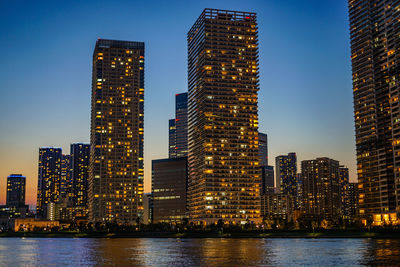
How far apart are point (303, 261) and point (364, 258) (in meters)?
12.9

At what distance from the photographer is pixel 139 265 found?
324ft

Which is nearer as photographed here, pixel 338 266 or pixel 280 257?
pixel 338 266

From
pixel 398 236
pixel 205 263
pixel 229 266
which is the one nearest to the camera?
pixel 229 266

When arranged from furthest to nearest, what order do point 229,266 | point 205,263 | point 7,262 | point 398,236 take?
point 398,236 → point 7,262 → point 205,263 → point 229,266

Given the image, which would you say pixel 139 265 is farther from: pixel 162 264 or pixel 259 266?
pixel 259 266

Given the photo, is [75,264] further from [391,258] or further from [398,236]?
[398,236]

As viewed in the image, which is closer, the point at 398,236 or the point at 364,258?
the point at 364,258

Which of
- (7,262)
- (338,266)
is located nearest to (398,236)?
(338,266)

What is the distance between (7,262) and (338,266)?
7062 centimetres

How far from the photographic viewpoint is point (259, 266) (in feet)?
309

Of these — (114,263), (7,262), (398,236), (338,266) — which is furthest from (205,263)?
(398,236)

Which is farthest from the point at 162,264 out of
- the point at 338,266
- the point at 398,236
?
the point at 398,236

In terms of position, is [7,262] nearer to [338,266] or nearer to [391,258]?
[338,266]

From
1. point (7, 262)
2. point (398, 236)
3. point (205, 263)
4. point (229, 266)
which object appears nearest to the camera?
point (229, 266)
